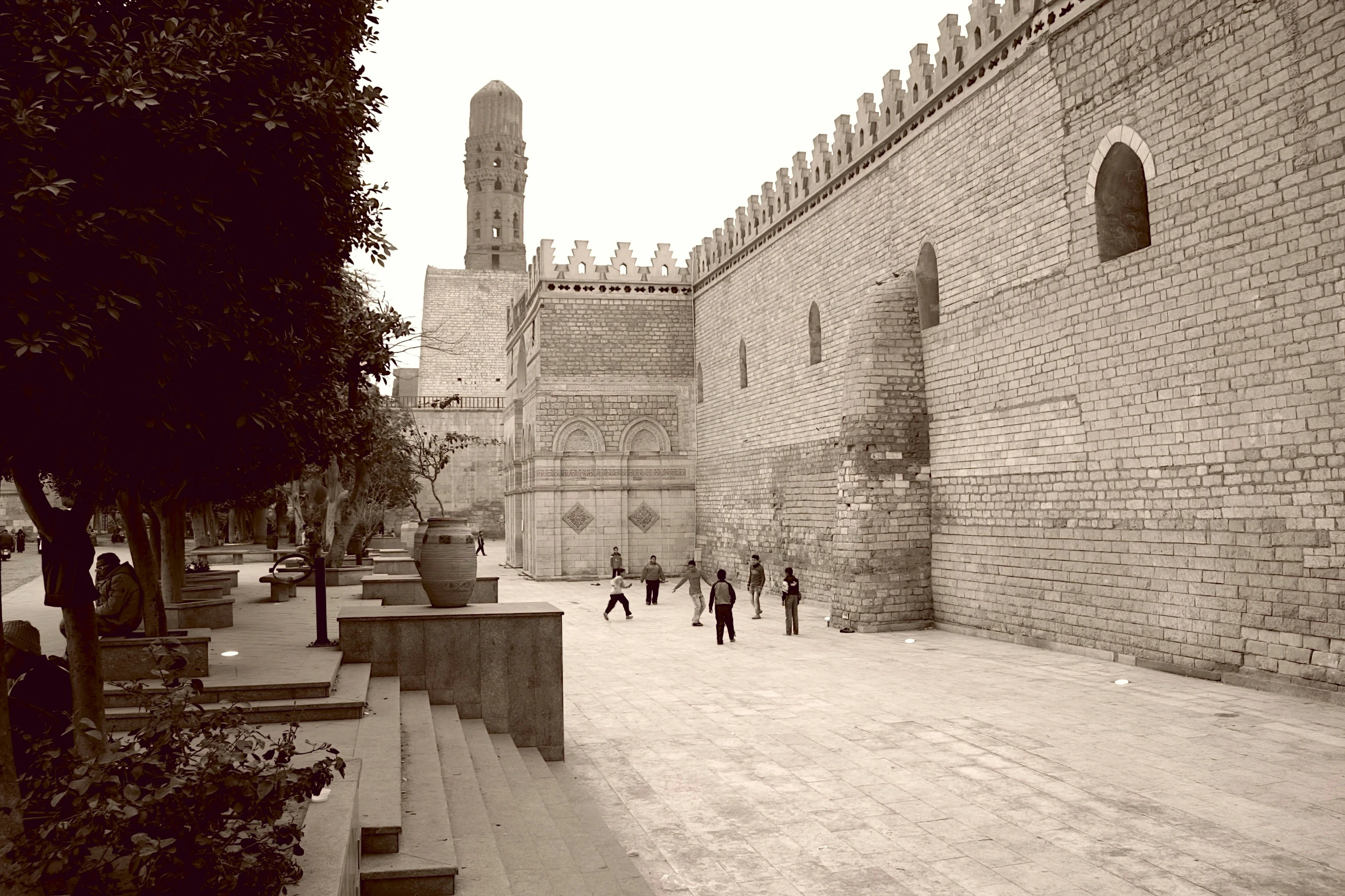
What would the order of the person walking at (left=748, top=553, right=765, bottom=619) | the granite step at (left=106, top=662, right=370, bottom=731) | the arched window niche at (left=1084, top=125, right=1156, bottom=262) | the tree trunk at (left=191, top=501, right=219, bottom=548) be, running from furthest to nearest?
the tree trunk at (left=191, top=501, right=219, bottom=548) → the person walking at (left=748, top=553, right=765, bottom=619) → the arched window niche at (left=1084, top=125, right=1156, bottom=262) → the granite step at (left=106, top=662, right=370, bottom=731)

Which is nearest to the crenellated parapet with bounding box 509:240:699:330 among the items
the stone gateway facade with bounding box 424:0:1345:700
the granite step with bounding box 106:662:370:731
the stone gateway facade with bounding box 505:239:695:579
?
the stone gateway facade with bounding box 505:239:695:579

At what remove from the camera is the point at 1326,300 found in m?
9.76

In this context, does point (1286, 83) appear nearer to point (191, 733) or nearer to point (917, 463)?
point (917, 463)

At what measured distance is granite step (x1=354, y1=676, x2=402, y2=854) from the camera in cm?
484

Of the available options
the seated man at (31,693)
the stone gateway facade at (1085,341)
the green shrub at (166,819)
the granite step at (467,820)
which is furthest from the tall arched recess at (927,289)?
the green shrub at (166,819)

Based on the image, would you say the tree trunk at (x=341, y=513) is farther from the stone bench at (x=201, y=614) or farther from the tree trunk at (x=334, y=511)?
the stone bench at (x=201, y=614)

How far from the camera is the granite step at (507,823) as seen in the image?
508cm

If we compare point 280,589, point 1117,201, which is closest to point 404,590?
point 280,589

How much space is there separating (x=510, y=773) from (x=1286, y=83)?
948 cm

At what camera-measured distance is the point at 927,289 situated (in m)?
17.4

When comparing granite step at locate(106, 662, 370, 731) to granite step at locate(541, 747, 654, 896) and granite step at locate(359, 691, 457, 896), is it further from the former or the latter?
granite step at locate(541, 747, 654, 896)

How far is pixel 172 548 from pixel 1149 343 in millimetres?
11970

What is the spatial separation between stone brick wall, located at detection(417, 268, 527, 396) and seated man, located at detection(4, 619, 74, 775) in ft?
169

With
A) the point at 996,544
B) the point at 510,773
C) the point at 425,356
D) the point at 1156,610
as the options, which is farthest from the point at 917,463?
the point at 425,356
